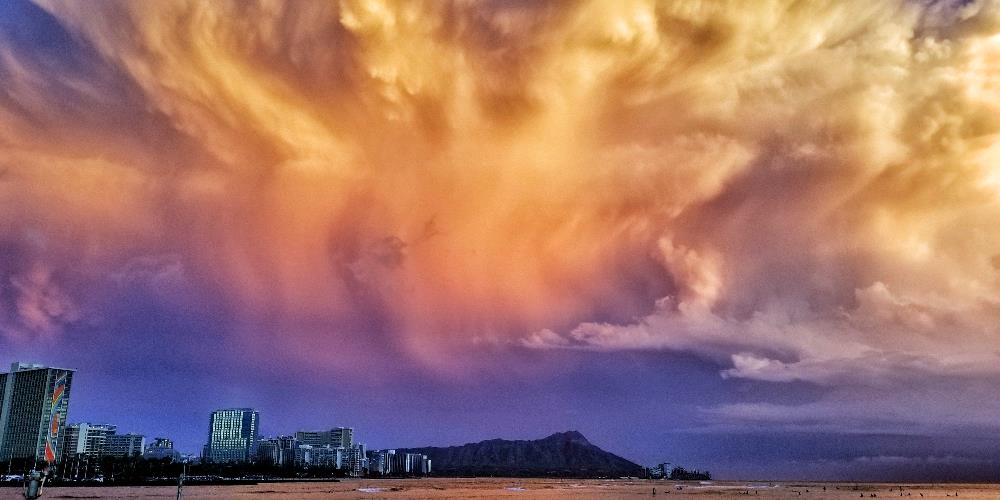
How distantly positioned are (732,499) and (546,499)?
52.6m

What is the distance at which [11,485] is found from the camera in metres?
193

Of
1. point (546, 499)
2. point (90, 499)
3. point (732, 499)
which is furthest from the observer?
point (732, 499)

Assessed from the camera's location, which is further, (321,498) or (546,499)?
(546,499)

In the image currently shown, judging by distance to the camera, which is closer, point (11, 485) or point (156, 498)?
point (156, 498)

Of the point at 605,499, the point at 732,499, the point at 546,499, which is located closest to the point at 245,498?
the point at 546,499

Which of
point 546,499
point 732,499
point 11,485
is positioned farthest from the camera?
point 11,485

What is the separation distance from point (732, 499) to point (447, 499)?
78053mm

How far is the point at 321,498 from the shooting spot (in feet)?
477

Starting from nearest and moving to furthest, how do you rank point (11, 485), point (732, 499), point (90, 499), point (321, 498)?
point (90, 499), point (321, 498), point (732, 499), point (11, 485)

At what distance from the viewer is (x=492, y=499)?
153625 millimetres

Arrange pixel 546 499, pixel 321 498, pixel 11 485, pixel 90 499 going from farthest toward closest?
pixel 11 485
pixel 546 499
pixel 321 498
pixel 90 499

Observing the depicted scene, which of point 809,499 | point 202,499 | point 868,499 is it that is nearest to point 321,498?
point 202,499

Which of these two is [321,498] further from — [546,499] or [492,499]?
[546,499]

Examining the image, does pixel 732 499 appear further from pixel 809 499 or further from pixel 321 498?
pixel 321 498
